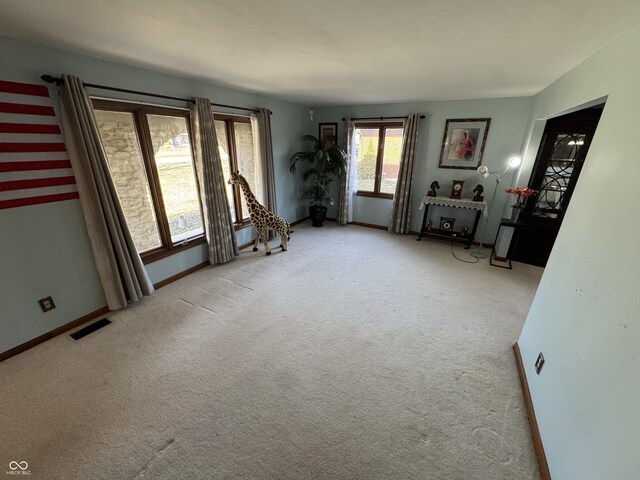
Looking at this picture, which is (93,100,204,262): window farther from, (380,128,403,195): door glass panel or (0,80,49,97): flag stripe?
(380,128,403,195): door glass panel

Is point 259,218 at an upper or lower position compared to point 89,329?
upper

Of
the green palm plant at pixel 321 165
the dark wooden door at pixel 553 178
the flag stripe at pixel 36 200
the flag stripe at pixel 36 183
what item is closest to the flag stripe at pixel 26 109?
the flag stripe at pixel 36 183

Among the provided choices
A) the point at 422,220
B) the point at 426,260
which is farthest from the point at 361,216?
the point at 426,260

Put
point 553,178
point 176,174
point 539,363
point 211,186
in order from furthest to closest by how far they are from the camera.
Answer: point 553,178, point 211,186, point 176,174, point 539,363

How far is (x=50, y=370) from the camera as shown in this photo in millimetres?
1843

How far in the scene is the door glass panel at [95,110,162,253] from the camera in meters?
2.37

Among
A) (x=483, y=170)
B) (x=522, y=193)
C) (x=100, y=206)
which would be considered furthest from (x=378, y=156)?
(x=100, y=206)

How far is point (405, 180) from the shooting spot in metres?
4.43

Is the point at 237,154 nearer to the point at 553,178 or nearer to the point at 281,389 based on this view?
the point at 281,389

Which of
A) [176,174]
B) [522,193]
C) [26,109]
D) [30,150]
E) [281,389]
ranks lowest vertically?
[281,389]

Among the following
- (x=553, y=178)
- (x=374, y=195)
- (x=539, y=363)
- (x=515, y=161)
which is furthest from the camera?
(x=374, y=195)

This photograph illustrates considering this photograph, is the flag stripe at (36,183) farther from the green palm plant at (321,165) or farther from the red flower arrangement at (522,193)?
the red flower arrangement at (522,193)

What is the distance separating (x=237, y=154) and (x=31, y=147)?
215cm

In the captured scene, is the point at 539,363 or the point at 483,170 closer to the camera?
the point at 539,363
